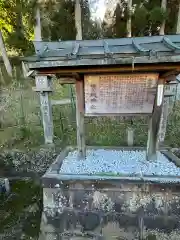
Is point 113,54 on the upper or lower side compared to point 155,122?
upper

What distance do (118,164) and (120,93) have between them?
159cm

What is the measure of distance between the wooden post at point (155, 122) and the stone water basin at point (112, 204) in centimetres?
48

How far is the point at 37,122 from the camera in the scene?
9242 mm

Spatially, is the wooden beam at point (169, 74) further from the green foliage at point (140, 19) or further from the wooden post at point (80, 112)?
the green foliage at point (140, 19)

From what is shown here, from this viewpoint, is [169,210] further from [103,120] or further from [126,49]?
[103,120]

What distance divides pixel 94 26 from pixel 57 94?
27.7 feet

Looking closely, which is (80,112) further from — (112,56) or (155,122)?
(112,56)

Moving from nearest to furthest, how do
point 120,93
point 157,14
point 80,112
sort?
point 120,93 → point 80,112 → point 157,14

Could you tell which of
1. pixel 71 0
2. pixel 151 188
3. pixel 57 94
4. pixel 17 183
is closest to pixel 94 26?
pixel 71 0

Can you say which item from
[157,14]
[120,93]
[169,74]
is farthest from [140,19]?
[169,74]

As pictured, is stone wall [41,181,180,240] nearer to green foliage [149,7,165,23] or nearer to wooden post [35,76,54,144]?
wooden post [35,76,54,144]

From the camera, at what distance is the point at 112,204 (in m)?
4.30

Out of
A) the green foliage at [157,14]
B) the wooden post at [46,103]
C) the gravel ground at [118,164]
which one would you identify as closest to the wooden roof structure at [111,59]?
the gravel ground at [118,164]

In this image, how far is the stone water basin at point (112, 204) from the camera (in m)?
4.18
